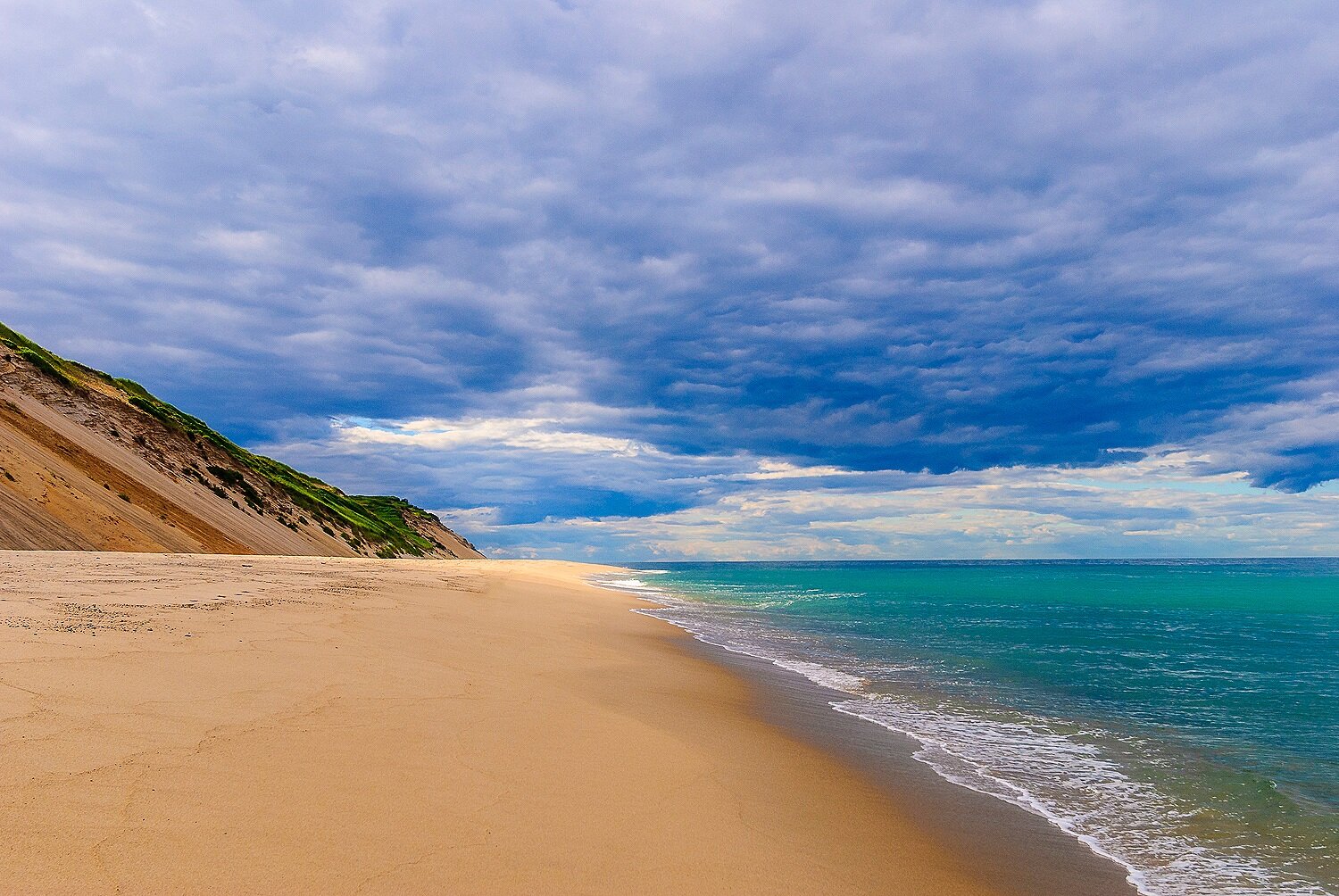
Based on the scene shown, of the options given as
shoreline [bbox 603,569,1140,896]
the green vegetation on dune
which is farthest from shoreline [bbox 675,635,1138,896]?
the green vegetation on dune

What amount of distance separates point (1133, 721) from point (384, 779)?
1204 centimetres

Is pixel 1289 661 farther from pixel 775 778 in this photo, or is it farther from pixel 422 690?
pixel 422 690

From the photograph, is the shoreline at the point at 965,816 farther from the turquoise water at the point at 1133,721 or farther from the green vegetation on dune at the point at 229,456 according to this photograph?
the green vegetation on dune at the point at 229,456

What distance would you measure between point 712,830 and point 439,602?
50.1 ft

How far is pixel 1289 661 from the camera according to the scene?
19.2 metres

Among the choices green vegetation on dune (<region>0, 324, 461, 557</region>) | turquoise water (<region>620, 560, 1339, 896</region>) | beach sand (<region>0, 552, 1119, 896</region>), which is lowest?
turquoise water (<region>620, 560, 1339, 896</region>)

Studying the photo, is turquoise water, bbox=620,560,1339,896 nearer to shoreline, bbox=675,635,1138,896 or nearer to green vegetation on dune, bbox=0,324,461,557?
shoreline, bbox=675,635,1138,896

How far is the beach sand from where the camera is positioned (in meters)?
4.02

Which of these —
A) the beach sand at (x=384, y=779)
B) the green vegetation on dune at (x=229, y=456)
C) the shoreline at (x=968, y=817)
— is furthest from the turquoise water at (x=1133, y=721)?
the green vegetation on dune at (x=229, y=456)

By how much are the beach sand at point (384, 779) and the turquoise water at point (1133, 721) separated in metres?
1.25

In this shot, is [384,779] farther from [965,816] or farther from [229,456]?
[229,456]

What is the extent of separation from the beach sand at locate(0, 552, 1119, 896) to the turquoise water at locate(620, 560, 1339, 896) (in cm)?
125

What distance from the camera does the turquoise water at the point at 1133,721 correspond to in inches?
268

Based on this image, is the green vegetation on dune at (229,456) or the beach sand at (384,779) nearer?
the beach sand at (384,779)
